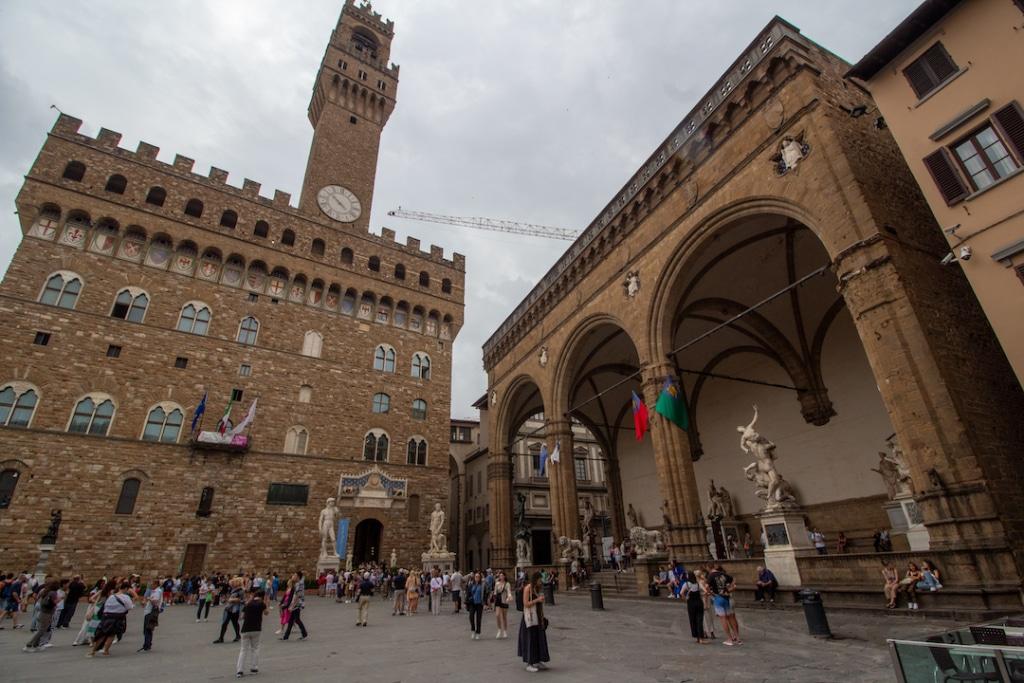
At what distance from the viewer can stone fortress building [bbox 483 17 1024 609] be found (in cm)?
775

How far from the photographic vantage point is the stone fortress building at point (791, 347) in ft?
25.4

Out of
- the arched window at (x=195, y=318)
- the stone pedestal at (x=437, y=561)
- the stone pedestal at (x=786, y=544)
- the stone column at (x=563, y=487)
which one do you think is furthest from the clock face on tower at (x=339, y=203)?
the stone pedestal at (x=786, y=544)

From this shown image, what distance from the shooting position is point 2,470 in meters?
16.8

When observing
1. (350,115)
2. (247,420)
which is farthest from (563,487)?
(350,115)

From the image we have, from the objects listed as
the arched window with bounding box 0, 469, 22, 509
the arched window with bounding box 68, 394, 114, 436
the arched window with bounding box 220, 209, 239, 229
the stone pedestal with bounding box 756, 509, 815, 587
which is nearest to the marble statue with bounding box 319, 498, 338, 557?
the arched window with bounding box 68, 394, 114, 436

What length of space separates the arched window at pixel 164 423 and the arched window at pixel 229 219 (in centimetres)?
966

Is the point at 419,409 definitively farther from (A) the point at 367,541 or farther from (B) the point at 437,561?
(B) the point at 437,561

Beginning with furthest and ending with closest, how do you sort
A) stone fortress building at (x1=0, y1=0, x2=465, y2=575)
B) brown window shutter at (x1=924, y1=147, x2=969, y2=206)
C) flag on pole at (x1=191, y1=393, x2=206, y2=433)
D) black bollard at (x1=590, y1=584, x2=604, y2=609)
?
flag on pole at (x1=191, y1=393, x2=206, y2=433) → stone fortress building at (x1=0, y1=0, x2=465, y2=575) → black bollard at (x1=590, y1=584, x2=604, y2=609) → brown window shutter at (x1=924, y1=147, x2=969, y2=206)

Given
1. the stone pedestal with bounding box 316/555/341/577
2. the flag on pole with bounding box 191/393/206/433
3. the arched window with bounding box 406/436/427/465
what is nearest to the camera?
the flag on pole with bounding box 191/393/206/433

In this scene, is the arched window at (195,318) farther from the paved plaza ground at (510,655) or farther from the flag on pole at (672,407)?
the flag on pole at (672,407)

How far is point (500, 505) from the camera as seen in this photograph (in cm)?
2239

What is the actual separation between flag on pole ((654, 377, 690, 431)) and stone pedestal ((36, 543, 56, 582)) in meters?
20.7

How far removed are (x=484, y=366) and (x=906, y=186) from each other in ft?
64.5

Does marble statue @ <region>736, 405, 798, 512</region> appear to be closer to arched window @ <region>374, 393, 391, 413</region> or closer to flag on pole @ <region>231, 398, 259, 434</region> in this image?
arched window @ <region>374, 393, 391, 413</region>
